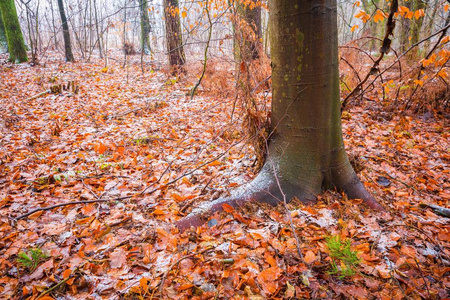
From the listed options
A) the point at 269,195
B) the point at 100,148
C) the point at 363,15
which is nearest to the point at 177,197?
the point at 269,195

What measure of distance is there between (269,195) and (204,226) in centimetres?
60

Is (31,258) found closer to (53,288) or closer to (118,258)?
(53,288)

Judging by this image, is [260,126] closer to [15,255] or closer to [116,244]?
[116,244]

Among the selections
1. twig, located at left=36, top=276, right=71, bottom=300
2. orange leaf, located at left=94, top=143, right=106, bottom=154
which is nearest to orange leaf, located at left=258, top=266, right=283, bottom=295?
twig, located at left=36, top=276, right=71, bottom=300

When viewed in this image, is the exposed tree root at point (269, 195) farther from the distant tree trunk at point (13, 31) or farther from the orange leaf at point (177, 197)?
the distant tree trunk at point (13, 31)

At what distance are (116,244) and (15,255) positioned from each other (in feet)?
2.26

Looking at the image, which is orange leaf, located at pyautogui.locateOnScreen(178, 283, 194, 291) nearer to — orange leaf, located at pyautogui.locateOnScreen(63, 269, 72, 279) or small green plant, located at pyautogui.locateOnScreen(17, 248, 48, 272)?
orange leaf, located at pyautogui.locateOnScreen(63, 269, 72, 279)

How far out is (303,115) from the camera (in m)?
1.87

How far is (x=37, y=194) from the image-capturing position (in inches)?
95.3

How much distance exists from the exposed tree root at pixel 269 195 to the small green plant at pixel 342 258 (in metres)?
0.47

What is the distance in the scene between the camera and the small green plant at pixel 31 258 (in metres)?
1.60

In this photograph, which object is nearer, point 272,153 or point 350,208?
point 350,208

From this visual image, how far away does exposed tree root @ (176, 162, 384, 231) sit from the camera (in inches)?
79.1

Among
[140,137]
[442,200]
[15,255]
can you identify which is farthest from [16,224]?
[442,200]
